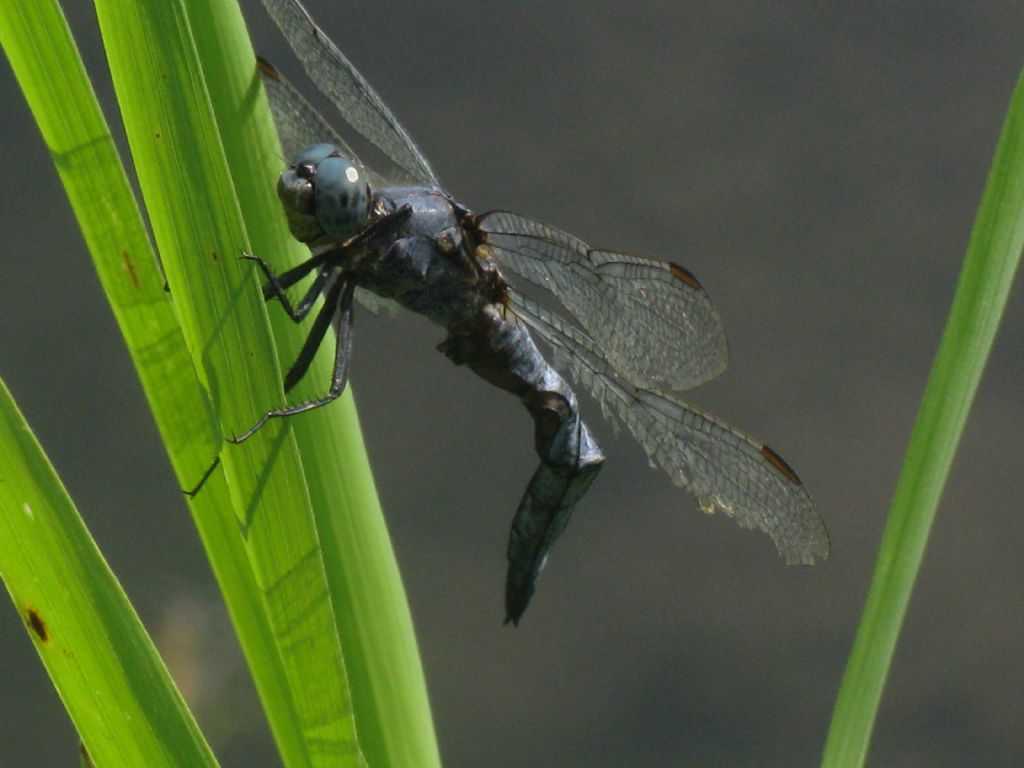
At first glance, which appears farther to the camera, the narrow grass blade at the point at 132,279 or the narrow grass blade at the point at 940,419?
the narrow grass blade at the point at 940,419

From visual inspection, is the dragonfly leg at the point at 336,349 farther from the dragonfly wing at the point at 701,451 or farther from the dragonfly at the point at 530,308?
the dragonfly wing at the point at 701,451

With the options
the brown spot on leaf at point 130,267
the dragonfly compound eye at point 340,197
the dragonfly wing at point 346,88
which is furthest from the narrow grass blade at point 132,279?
the dragonfly wing at point 346,88

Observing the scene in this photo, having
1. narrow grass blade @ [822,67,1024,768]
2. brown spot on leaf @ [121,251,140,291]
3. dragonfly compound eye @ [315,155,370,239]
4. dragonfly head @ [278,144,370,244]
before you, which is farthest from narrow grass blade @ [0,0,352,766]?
Result: narrow grass blade @ [822,67,1024,768]

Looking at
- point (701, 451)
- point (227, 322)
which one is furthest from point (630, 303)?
point (227, 322)

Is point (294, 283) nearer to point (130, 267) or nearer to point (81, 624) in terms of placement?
point (130, 267)

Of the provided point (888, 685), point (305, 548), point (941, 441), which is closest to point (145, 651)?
point (305, 548)

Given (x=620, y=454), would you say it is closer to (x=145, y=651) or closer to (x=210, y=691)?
(x=210, y=691)
